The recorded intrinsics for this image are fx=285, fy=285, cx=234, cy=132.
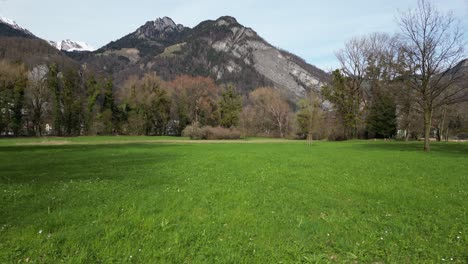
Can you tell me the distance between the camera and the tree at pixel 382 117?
57969 mm

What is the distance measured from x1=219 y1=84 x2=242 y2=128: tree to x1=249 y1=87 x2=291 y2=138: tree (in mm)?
12801

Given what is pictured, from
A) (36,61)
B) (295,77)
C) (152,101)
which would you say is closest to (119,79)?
(36,61)

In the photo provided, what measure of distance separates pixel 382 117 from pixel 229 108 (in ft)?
117

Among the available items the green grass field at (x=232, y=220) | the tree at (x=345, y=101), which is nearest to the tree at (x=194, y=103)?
the tree at (x=345, y=101)

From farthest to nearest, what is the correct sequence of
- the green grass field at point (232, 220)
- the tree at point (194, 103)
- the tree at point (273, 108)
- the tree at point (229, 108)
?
the tree at point (273, 108) < the tree at point (194, 103) < the tree at point (229, 108) < the green grass field at point (232, 220)

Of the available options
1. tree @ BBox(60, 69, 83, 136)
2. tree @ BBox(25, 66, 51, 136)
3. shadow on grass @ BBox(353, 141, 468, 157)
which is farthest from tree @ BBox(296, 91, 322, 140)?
tree @ BBox(25, 66, 51, 136)

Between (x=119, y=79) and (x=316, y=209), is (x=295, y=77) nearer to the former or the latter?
(x=119, y=79)

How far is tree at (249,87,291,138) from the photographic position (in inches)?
3319

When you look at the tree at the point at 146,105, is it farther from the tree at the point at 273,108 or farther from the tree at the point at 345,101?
the tree at the point at 345,101

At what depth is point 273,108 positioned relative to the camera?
8469 centimetres

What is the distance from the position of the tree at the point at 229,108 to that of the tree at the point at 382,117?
3159 centimetres

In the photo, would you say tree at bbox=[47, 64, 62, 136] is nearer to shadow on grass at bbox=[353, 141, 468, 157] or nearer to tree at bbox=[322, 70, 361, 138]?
tree at bbox=[322, 70, 361, 138]

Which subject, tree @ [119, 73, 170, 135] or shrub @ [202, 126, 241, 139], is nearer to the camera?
shrub @ [202, 126, 241, 139]

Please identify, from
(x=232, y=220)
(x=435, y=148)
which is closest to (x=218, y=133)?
(x=435, y=148)
